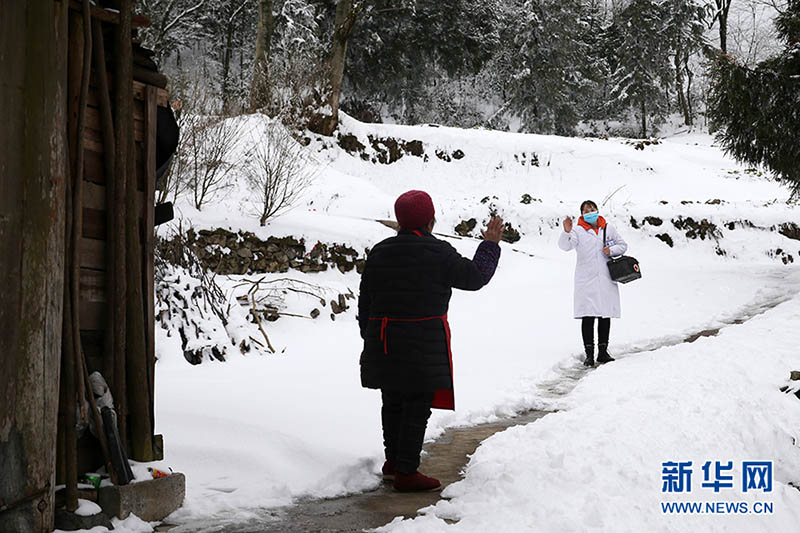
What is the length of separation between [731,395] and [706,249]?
11348 mm

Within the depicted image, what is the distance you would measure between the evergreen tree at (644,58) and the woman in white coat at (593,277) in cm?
2503

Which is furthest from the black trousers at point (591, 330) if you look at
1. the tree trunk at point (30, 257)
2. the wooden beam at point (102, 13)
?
the tree trunk at point (30, 257)

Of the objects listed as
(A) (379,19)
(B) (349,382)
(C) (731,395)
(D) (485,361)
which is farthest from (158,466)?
(A) (379,19)

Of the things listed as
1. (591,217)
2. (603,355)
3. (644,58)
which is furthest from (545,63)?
(603,355)

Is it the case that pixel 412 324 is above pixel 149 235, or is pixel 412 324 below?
below

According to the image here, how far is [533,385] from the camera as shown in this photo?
6398mm

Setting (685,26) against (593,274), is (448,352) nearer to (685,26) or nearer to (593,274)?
(593,274)

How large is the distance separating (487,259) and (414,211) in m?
0.47

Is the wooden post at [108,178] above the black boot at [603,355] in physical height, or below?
above

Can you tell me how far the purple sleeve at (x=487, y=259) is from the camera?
3705 mm

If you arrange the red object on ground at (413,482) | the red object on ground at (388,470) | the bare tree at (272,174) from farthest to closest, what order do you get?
the bare tree at (272,174)
the red object on ground at (388,470)
the red object on ground at (413,482)

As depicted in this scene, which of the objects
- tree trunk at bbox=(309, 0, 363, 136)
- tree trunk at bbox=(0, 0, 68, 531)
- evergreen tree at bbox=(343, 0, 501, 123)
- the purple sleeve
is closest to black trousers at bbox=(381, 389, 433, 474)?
the purple sleeve

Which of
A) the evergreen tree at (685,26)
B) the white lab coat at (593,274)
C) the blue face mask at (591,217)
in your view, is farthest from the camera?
the evergreen tree at (685,26)

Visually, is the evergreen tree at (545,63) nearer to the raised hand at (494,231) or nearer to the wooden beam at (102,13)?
the raised hand at (494,231)
